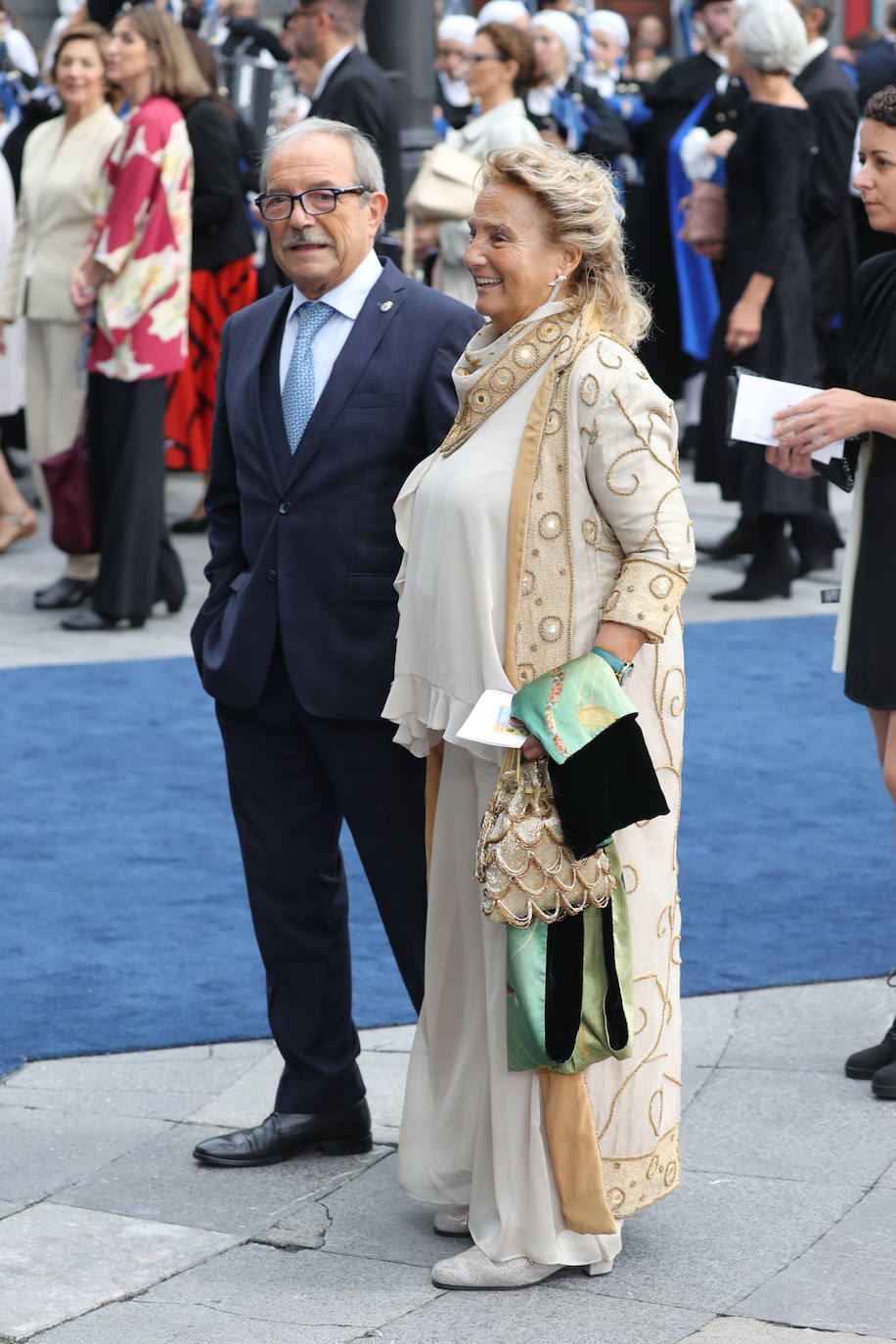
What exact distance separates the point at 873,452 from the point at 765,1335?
5.96 ft

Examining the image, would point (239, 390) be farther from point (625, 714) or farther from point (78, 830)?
point (78, 830)

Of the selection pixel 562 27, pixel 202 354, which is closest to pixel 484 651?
pixel 202 354

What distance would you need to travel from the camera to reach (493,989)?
3.42 meters

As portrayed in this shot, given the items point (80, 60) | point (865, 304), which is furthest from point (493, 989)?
point (80, 60)


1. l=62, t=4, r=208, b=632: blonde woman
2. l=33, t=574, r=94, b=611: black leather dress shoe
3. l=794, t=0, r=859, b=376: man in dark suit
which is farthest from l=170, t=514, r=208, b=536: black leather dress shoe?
l=794, t=0, r=859, b=376: man in dark suit

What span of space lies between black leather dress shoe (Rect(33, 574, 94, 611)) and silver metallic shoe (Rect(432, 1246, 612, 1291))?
5.79 metres

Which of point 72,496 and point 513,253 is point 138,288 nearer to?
point 72,496

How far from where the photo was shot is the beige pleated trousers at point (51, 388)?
27.7ft

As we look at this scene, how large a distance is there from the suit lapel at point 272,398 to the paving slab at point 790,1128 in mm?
1501

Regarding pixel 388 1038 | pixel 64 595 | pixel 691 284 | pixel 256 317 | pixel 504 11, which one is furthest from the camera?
pixel 691 284

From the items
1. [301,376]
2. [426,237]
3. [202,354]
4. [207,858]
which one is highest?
[301,376]

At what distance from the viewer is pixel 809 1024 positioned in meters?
4.59

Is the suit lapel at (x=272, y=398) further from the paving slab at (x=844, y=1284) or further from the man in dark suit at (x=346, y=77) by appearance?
the man in dark suit at (x=346, y=77)

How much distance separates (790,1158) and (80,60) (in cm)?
586
